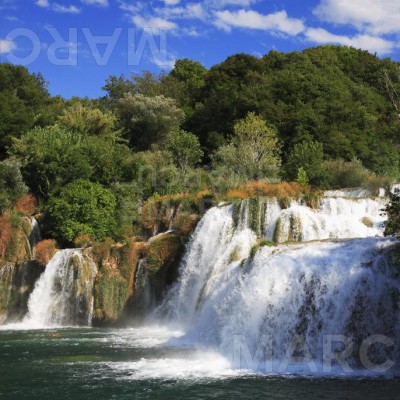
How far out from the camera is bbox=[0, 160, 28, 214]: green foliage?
110ft

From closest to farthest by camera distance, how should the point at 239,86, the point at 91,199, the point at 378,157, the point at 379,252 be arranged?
the point at 379,252 < the point at 91,199 < the point at 378,157 < the point at 239,86

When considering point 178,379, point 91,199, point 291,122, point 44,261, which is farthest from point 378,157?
point 178,379

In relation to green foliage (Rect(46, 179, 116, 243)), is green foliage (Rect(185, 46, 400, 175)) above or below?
above

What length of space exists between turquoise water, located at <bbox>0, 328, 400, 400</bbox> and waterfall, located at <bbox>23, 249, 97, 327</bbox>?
5.87 m

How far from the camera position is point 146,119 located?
4947cm

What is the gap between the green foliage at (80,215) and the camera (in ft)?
96.9

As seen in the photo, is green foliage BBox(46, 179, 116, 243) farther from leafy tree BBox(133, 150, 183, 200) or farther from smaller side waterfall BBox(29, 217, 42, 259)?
leafy tree BBox(133, 150, 183, 200)

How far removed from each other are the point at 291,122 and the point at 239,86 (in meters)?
10.3

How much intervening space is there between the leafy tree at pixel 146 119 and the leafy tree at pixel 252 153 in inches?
377

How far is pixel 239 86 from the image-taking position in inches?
2120

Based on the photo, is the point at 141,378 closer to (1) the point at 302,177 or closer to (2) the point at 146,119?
(1) the point at 302,177

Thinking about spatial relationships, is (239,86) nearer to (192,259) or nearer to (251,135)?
(251,135)

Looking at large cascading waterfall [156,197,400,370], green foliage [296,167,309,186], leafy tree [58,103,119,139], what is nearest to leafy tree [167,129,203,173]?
leafy tree [58,103,119,139]

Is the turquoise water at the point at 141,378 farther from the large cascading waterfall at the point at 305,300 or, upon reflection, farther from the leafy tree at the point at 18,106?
the leafy tree at the point at 18,106
